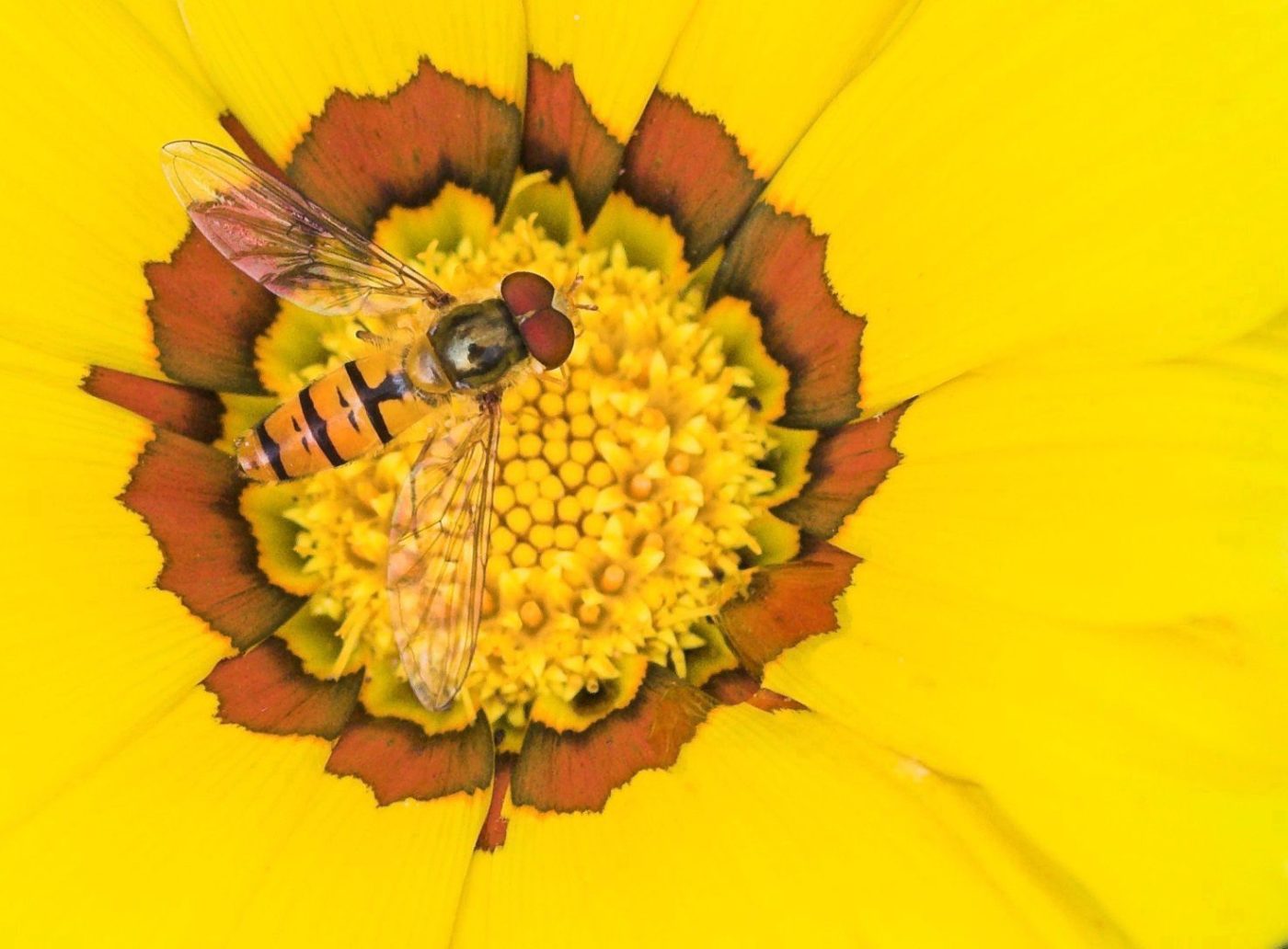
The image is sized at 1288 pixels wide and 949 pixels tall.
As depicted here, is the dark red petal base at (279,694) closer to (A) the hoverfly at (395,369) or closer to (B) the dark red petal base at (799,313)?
(A) the hoverfly at (395,369)

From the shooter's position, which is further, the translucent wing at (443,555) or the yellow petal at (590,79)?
the yellow petal at (590,79)

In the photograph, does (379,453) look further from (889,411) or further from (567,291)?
(889,411)

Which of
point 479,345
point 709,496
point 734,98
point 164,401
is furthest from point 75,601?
point 734,98

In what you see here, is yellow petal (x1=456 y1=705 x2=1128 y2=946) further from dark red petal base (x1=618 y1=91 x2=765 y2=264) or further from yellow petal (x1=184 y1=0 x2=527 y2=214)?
yellow petal (x1=184 y1=0 x2=527 y2=214)

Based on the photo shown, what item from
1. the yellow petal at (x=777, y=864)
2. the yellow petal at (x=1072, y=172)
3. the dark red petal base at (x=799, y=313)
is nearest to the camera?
the yellow petal at (x=1072, y=172)

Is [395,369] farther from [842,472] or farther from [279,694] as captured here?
[842,472]

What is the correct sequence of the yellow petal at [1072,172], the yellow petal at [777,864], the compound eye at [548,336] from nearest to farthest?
1. the yellow petal at [1072,172]
2. the yellow petal at [777,864]
3. the compound eye at [548,336]

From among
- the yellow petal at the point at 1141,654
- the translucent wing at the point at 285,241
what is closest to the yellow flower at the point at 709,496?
the yellow petal at the point at 1141,654
